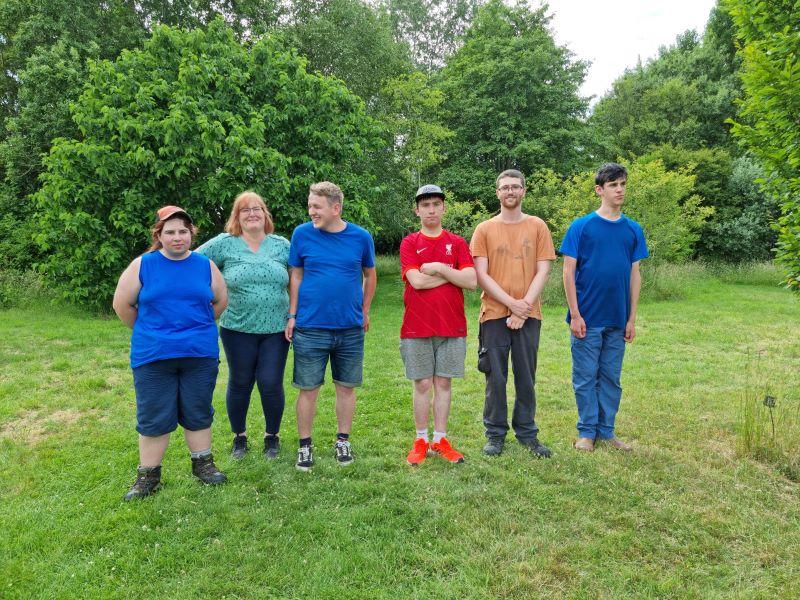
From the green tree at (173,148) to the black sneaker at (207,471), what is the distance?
326 inches

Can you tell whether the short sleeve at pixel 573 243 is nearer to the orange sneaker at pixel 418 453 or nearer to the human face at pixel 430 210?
the human face at pixel 430 210

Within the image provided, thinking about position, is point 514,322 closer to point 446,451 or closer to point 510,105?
point 446,451

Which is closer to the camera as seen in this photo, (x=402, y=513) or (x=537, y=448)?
(x=402, y=513)

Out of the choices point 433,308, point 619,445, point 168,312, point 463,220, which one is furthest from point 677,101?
point 168,312

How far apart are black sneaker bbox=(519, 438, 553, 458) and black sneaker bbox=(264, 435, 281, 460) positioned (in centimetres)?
196

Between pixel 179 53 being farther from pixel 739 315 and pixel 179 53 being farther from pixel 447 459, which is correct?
pixel 739 315

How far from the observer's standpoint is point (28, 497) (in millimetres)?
3482

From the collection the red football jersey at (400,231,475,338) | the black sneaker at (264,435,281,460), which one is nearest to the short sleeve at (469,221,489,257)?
the red football jersey at (400,231,475,338)

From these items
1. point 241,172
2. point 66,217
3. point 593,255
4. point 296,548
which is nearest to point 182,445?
point 296,548

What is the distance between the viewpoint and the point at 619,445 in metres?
4.17

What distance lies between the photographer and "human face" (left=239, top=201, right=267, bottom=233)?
149 inches

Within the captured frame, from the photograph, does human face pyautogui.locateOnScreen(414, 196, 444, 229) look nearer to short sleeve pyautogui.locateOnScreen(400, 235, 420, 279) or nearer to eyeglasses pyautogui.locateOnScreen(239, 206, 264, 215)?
short sleeve pyautogui.locateOnScreen(400, 235, 420, 279)

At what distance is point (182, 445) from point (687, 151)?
92.8 feet

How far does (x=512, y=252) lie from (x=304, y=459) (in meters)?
2.21
